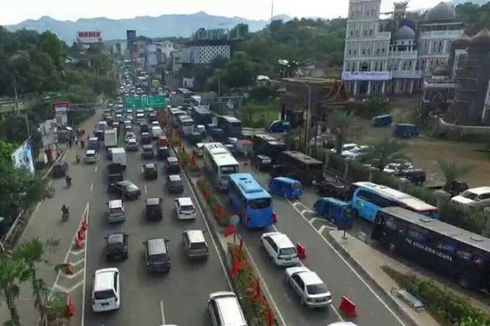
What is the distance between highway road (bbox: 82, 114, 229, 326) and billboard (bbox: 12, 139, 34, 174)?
599 cm

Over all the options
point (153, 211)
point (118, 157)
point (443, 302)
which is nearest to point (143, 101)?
point (118, 157)

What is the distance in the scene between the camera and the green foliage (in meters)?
17.5

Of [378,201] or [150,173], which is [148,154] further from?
[378,201]

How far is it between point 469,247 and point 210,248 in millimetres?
14475

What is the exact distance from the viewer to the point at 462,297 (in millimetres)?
19781

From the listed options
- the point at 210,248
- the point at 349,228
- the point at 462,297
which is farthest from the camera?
the point at 349,228

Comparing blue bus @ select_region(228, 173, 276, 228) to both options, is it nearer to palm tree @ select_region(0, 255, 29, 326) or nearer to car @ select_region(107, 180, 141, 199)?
car @ select_region(107, 180, 141, 199)

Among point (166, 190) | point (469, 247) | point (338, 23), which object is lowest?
point (166, 190)

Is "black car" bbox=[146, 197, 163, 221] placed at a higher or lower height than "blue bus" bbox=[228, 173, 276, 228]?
lower

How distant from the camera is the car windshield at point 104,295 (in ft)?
61.6

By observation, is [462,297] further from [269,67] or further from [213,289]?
[269,67]

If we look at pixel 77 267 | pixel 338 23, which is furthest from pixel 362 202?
pixel 338 23

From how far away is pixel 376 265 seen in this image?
2325cm

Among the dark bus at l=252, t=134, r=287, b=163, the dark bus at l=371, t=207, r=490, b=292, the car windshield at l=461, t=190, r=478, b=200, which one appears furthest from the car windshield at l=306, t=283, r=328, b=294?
the dark bus at l=252, t=134, r=287, b=163
